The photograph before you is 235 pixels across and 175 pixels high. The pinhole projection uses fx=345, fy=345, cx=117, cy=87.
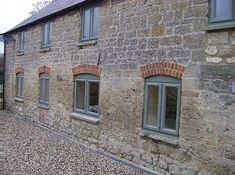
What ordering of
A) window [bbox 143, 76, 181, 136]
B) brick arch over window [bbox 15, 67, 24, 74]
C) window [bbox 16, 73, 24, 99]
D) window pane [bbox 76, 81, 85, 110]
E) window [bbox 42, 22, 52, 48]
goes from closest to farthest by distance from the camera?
window [bbox 143, 76, 181, 136] < window pane [bbox 76, 81, 85, 110] < window [bbox 42, 22, 52, 48] < brick arch over window [bbox 15, 67, 24, 74] < window [bbox 16, 73, 24, 99]

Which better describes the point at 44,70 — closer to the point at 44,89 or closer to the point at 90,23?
the point at 44,89

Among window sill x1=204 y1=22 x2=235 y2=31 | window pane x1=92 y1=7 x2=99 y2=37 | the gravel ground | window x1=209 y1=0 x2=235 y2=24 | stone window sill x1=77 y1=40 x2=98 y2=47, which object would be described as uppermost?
window pane x1=92 y1=7 x2=99 y2=37

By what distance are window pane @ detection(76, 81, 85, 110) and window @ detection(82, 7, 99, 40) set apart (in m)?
1.60

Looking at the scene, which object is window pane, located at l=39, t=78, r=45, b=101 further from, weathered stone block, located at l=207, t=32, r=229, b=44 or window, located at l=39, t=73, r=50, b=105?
weathered stone block, located at l=207, t=32, r=229, b=44

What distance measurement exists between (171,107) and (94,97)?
12.3 ft

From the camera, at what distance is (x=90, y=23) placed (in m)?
11.4

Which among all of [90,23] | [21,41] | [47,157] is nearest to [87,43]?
[90,23]

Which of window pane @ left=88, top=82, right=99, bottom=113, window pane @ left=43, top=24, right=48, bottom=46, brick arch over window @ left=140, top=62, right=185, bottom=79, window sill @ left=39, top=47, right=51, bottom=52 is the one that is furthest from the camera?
window pane @ left=43, top=24, right=48, bottom=46

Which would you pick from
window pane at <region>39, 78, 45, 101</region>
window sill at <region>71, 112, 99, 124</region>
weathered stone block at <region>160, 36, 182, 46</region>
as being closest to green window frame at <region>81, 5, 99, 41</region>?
window sill at <region>71, 112, 99, 124</region>

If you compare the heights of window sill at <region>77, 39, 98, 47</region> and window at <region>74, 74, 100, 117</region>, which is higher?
window sill at <region>77, 39, 98, 47</region>

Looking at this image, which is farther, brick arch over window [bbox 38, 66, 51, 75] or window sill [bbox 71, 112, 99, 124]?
brick arch over window [bbox 38, 66, 51, 75]

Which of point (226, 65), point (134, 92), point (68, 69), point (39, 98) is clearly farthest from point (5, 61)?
point (226, 65)

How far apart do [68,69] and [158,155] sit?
582cm

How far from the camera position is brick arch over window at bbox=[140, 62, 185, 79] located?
7.53 meters
